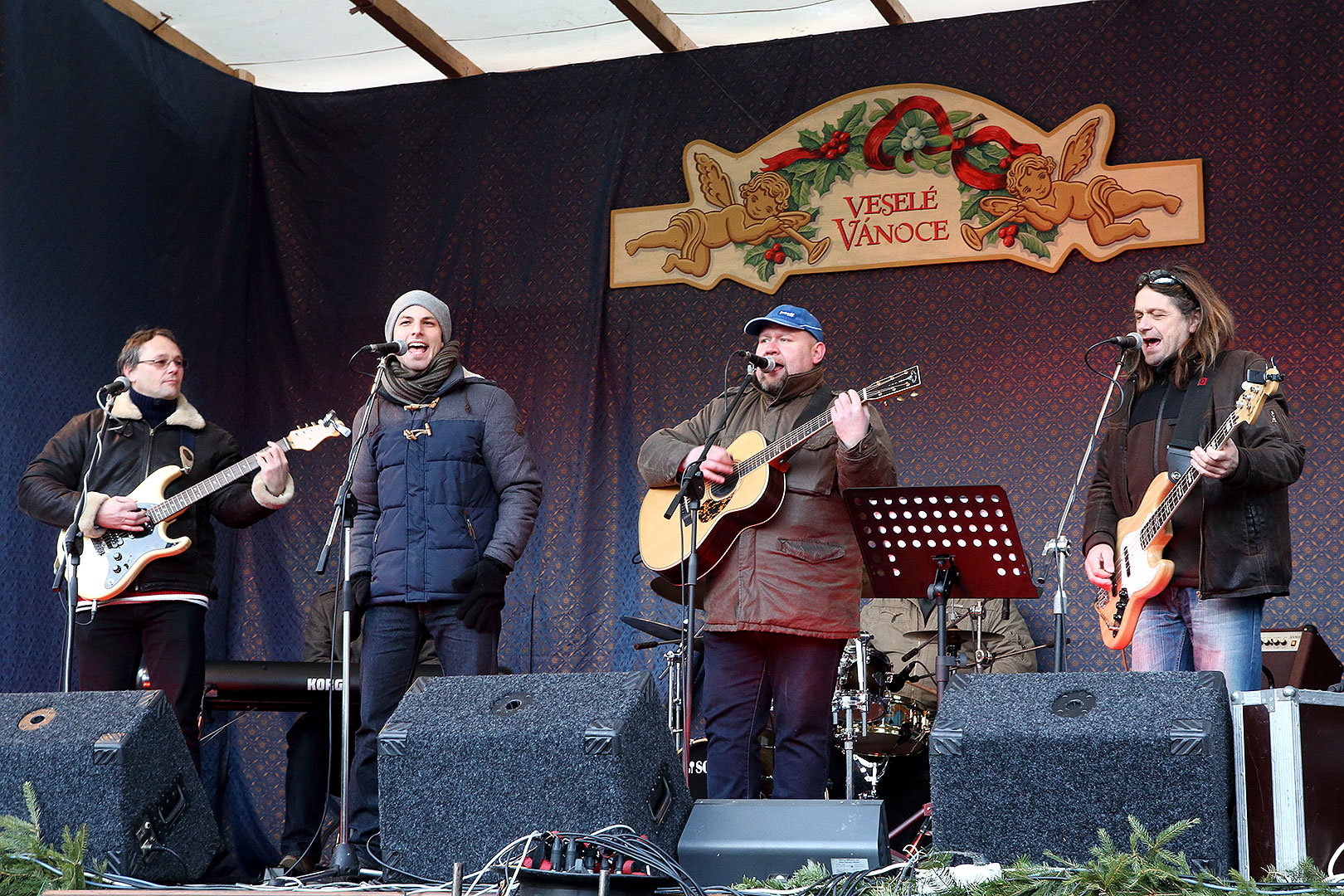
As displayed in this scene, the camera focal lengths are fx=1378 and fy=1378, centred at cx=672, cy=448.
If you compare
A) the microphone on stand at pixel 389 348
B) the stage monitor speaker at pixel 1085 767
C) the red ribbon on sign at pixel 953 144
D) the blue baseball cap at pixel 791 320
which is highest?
the red ribbon on sign at pixel 953 144

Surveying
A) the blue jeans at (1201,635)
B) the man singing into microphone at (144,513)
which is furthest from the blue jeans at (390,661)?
the blue jeans at (1201,635)

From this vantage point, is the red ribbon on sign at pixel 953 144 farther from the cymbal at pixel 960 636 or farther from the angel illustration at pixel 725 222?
the cymbal at pixel 960 636

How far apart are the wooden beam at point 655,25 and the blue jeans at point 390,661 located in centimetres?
316

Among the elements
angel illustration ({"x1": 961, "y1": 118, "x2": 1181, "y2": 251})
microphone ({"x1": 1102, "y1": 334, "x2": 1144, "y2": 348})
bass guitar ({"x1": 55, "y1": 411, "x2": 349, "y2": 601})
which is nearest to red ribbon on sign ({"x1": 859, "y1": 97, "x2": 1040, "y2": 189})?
angel illustration ({"x1": 961, "y1": 118, "x2": 1181, "y2": 251})

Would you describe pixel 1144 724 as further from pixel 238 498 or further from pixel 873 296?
pixel 873 296

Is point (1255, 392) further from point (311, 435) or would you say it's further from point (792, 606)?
point (311, 435)

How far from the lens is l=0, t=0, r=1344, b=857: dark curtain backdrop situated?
5699 millimetres

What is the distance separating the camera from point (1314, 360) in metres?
5.69

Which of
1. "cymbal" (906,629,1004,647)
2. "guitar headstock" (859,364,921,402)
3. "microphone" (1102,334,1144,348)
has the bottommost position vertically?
"cymbal" (906,629,1004,647)

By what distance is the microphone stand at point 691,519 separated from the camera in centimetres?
356

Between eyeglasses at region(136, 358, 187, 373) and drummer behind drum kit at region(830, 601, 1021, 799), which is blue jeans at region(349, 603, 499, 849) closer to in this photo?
eyeglasses at region(136, 358, 187, 373)

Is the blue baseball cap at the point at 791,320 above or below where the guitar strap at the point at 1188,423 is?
above

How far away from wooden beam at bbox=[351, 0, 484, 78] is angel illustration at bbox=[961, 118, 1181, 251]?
257cm

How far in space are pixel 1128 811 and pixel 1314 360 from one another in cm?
386
